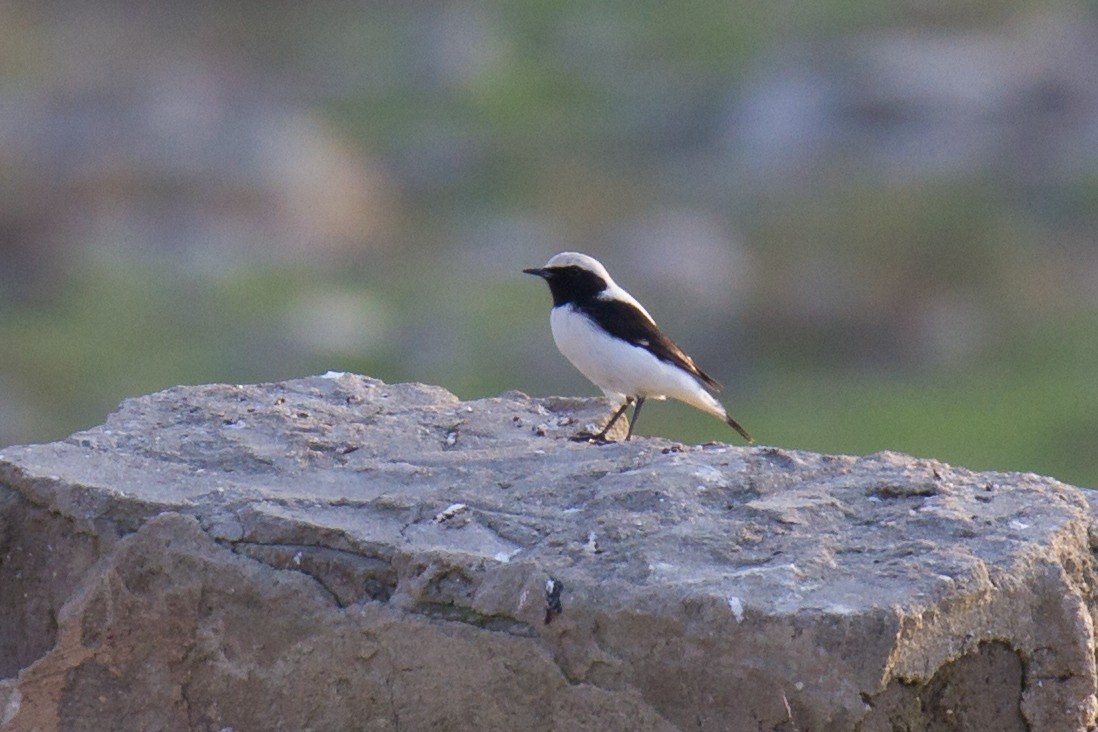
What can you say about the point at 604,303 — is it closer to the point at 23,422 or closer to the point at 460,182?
the point at 23,422

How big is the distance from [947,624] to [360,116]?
24.7 meters

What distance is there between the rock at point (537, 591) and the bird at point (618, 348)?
1547 millimetres

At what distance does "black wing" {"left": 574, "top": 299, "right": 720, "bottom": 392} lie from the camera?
8.87m

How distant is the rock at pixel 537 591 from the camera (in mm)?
6004

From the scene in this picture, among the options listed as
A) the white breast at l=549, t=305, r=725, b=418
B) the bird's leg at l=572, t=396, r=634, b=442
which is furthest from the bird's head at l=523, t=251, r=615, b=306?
the bird's leg at l=572, t=396, r=634, b=442

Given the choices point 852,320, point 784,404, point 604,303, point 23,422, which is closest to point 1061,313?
point 852,320

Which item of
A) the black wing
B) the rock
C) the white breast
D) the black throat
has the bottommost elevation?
the rock

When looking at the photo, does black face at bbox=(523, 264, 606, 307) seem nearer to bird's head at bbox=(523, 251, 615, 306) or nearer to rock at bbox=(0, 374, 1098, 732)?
bird's head at bbox=(523, 251, 615, 306)

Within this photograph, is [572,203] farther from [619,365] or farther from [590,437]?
[590,437]

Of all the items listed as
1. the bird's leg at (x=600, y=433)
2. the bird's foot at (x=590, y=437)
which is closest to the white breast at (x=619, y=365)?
the bird's leg at (x=600, y=433)

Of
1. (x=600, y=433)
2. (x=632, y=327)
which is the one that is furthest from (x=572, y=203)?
(x=600, y=433)

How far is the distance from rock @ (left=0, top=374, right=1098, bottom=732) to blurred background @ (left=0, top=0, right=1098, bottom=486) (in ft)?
34.4

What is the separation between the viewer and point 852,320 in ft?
69.9

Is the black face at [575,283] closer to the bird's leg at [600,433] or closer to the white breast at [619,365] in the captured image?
the white breast at [619,365]
